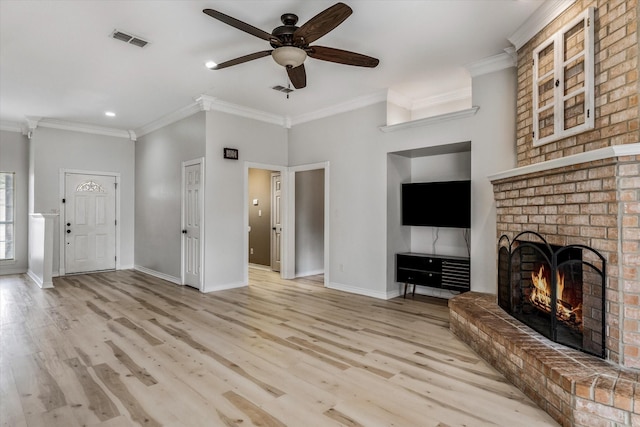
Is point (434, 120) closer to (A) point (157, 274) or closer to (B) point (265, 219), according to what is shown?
(B) point (265, 219)

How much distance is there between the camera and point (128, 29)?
Result: 333cm

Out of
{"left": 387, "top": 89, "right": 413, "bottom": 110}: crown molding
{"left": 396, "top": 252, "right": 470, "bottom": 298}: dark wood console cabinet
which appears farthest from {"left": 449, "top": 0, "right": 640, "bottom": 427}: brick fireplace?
{"left": 387, "top": 89, "right": 413, "bottom": 110}: crown molding

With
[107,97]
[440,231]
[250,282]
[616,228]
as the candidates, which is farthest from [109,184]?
[616,228]

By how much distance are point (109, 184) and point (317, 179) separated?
431 cm

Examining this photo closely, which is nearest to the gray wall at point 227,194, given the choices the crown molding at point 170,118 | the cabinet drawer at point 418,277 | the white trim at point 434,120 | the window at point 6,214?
the crown molding at point 170,118

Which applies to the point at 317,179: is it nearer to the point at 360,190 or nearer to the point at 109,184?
the point at 360,190

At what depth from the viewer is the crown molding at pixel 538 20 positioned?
2896mm

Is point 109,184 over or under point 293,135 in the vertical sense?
under

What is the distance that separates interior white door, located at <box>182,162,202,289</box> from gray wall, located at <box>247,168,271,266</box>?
1807mm

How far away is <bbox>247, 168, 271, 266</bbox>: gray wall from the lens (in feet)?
24.7

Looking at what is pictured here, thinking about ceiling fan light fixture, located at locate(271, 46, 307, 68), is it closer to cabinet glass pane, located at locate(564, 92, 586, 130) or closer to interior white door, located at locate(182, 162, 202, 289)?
cabinet glass pane, located at locate(564, 92, 586, 130)

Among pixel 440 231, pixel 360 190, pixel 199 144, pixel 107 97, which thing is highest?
pixel 107 97

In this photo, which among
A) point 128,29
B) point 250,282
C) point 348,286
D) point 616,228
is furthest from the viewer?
point 250,282

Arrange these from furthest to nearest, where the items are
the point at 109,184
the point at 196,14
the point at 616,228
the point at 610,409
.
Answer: the point at 109,184 < the point at 196,14 < the point at 616,228 < the point at 610,409
